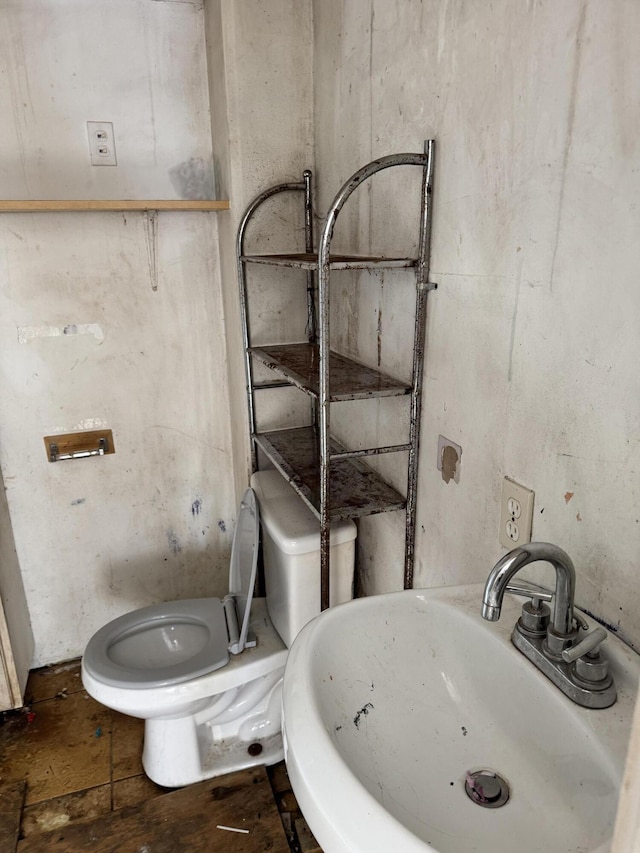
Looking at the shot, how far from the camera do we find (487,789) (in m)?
0.75

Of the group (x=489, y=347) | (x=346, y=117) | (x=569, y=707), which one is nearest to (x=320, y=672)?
(x=569, y=707)

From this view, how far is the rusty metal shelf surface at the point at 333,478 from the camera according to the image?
1.39m

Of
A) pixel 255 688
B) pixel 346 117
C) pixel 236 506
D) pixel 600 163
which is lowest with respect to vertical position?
pixel 255 688

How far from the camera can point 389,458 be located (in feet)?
4.91

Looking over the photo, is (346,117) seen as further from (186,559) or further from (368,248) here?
(186,559)

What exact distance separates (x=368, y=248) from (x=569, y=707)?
110 cm

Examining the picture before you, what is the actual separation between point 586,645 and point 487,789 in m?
0.23

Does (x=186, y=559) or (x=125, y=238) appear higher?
(x=125, y=238)

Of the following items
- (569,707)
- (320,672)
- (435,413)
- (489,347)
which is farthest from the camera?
(435,413)

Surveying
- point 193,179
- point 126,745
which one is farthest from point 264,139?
point 126,745

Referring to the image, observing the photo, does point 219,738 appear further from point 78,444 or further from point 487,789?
point 487,789

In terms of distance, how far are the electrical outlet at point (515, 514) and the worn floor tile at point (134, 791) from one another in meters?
1.28

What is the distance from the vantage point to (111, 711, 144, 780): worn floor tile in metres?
1.74

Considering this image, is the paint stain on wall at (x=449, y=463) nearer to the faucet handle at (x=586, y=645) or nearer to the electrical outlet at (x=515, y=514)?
the electrical outlet at (x=515, y=514)
